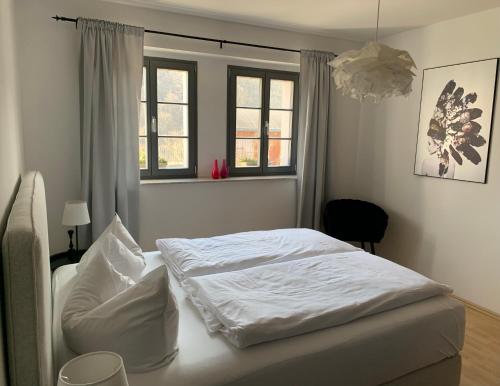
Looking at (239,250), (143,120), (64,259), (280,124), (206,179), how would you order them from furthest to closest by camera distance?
(280,124) < (206,179) < (143,120) < (64,259) < (239,250)

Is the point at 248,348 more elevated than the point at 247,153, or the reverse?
the point at 247,153

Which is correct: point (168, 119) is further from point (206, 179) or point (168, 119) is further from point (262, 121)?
point (262, 121)

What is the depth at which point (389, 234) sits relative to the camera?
4379 millimetres

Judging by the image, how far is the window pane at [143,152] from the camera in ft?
12.3

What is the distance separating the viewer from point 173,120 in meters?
3.83

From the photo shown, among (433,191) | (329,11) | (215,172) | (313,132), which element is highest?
(329,11)

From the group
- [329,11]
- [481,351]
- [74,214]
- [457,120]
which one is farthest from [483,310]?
[74,214]

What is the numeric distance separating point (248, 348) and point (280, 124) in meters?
3.10

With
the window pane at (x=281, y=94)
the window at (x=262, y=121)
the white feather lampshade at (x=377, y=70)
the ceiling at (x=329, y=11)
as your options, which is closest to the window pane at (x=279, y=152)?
the window at (x=262, y=121)

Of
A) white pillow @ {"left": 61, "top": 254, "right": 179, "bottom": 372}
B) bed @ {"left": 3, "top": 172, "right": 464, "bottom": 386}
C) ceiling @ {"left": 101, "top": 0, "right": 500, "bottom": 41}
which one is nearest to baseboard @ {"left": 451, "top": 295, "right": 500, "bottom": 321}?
bed @ {"left": 3, "top": 172, "right": 464, "bottom": 386}

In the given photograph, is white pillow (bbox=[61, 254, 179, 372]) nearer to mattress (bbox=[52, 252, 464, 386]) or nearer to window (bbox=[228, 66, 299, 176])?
mattress (bbox=[52, 252, 464, 386])

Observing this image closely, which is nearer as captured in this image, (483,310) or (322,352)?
(322,352)

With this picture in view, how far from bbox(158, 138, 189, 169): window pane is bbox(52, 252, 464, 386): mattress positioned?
186cm

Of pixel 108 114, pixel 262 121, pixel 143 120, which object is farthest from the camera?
pixel 262 121
